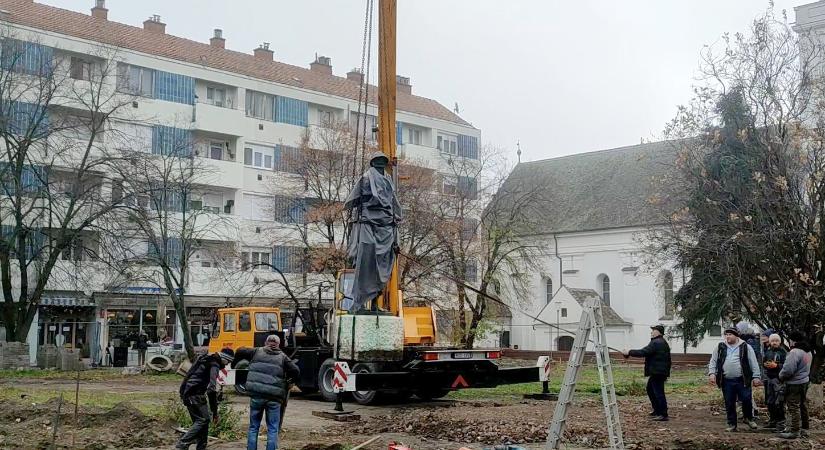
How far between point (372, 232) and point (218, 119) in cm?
3248

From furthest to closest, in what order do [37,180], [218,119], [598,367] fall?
[218,119], [37,180], [598,367]

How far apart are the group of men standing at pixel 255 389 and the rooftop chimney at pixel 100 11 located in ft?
137

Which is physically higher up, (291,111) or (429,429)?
(291,111)

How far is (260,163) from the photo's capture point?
48.1 meters

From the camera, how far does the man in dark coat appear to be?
51.5 ft

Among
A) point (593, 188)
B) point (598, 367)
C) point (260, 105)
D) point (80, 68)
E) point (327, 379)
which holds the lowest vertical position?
point (327, 379)

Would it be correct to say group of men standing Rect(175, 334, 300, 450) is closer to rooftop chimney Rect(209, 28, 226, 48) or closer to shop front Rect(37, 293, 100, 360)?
shop front Rect(37, 293, 100, 360)

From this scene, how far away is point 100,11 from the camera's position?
49031mm

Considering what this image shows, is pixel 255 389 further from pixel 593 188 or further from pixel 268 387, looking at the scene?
pixel 593 188

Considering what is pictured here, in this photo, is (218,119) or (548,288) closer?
(218,119)

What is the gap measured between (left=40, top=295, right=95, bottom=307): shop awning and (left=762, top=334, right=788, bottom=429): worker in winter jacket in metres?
34.6

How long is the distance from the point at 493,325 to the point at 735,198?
24.7 metres

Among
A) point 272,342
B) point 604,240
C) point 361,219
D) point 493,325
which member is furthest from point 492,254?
point 272,342

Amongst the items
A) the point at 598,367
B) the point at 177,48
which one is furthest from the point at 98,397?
the point at 177,48
